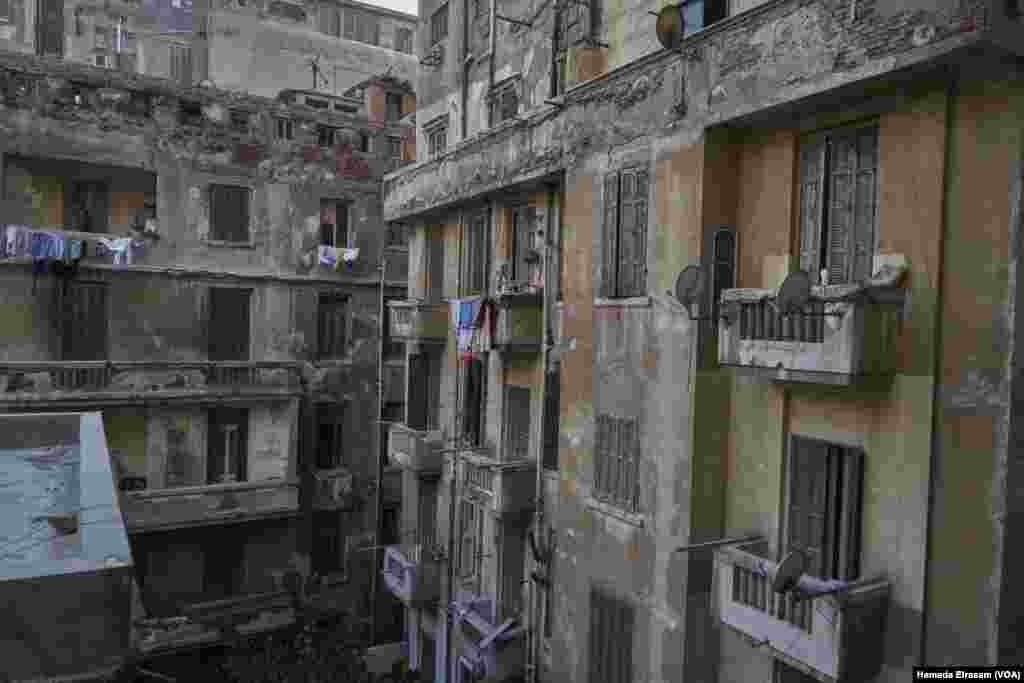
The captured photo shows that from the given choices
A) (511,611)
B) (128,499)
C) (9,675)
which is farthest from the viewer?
(128,499)

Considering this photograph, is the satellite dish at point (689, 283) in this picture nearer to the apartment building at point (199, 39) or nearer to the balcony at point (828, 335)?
the balcony at point (828, 335)

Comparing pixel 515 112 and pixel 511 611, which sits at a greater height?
pixel 515 112

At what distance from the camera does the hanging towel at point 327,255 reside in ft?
82.7

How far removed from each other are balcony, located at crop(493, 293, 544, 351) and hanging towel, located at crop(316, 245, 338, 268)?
11.4m

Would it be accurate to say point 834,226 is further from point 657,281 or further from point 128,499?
point 128,499

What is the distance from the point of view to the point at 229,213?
953 inches

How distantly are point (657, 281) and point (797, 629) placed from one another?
5.03 m

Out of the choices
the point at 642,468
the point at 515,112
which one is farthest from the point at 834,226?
the point at 515,112

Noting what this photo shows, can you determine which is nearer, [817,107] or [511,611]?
[817,107]

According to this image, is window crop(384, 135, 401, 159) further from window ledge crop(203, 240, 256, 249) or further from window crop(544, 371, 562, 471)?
window crop(544, 371, 562, 471)

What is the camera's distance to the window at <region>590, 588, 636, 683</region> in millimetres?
11953

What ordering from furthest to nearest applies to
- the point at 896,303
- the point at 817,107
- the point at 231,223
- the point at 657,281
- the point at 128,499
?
the point at 231,223 → the point at 128,499 → the point at 657,281 → the point at 817,107 → the point at 896,303

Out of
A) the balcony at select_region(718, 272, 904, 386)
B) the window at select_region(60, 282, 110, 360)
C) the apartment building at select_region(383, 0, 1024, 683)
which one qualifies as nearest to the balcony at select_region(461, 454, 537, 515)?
the apartment building at select_region(383, 0, 1024, 683)

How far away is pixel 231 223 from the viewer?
79.6 ft
